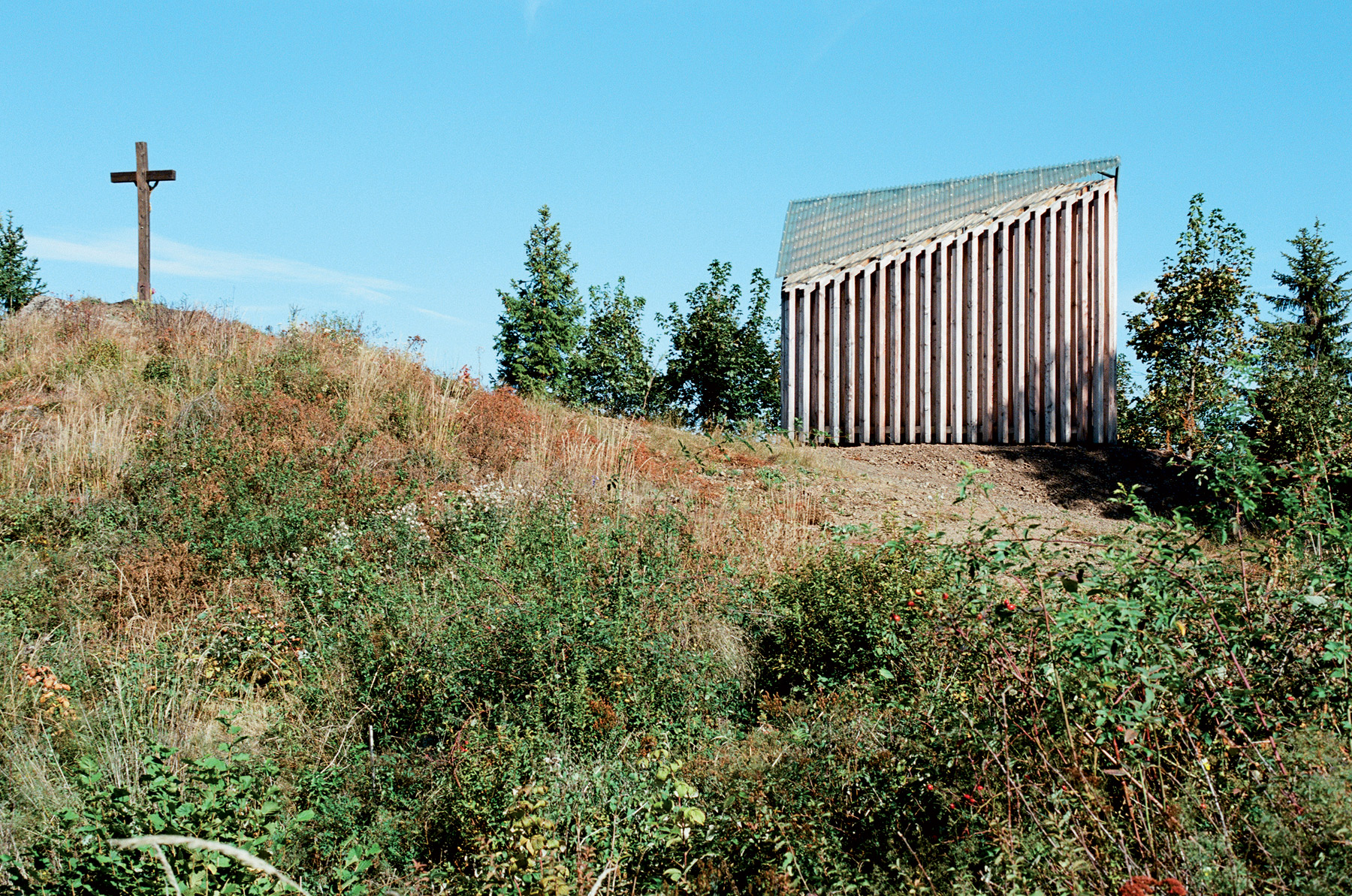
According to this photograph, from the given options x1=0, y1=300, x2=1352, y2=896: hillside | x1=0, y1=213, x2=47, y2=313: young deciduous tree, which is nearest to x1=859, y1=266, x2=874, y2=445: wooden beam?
x1=0, y1=300, x2=1352, y2=896: hillside

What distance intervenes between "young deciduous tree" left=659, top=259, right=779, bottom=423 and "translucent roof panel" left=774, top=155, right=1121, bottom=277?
3824 mm

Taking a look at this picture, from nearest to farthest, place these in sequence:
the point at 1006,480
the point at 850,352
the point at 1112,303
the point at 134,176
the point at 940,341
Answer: the point at 1006,480 < the point at 940,341 < the point at 850,352 < the point at 1112,303 < the point at 134,176

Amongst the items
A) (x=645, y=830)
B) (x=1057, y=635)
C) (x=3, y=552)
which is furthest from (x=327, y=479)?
(x=1057, y=635)

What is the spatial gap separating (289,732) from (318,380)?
486 centimetres

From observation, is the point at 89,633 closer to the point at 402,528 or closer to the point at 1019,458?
the point at 402,528

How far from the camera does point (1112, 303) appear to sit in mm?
12555

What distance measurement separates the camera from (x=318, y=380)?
8.76 m

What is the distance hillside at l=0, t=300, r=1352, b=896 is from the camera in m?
2.90

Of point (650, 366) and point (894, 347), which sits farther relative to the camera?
point (650, 366)

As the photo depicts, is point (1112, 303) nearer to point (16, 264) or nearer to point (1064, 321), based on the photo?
point (1064, 321)

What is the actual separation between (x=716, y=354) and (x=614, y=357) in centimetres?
265

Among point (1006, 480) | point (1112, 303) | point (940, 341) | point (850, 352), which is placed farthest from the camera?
point (1112, 303)

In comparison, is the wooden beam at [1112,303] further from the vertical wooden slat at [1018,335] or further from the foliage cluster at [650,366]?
the foliage cluster at [650,366]

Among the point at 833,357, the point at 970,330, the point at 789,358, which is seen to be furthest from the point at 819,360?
the point at 970,330
